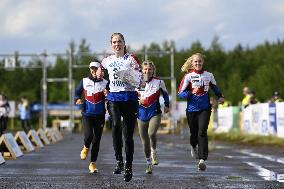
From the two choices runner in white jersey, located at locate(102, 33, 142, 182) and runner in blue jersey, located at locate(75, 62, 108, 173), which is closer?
runner in white jersey, located at locate(102, 33, 142, 182)

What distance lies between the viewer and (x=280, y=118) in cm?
2502

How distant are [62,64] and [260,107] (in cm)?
8593

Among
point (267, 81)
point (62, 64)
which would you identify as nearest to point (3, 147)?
point (267, 81)

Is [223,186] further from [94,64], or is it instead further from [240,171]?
[94,64]

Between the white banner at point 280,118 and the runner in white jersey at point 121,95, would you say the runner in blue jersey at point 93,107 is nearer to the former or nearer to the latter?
the runner in white jersey at point 121,95

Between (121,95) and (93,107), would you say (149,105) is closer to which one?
(93,107)

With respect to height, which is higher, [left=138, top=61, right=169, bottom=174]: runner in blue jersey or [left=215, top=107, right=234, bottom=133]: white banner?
[left=138, top=61, right=169, bottom=174]: runner in blue jersey

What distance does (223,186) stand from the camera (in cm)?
991

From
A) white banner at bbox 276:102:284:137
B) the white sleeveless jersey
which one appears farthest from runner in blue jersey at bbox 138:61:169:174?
white banner at bbox 276:102:284:137

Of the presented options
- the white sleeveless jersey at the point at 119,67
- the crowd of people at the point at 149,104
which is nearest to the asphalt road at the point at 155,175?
the crowd of people at the point at 149,104

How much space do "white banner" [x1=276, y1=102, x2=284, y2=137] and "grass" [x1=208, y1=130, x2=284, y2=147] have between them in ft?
0.75

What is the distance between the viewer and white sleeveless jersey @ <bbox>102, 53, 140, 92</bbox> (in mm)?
10719

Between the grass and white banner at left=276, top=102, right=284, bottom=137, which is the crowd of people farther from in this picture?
white banner at left=276, top=102, right=284, bottom=137

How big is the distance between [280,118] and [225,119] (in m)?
11.5
